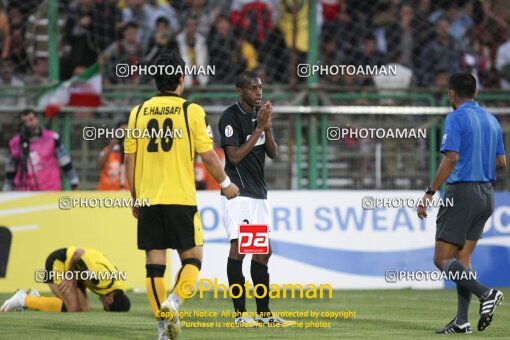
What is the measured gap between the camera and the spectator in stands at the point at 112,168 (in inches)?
666

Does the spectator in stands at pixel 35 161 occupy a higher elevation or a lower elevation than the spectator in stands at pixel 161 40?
lower

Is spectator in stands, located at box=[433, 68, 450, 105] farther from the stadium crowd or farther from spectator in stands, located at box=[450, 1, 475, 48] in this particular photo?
spectator in stands, located at box=[450, 1, 475, 48]

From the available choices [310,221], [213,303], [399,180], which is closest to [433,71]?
[399,180]

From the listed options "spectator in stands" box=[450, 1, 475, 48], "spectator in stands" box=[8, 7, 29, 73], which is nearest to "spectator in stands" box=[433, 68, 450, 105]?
"spectator in stands" box=[450, 1, 475, 48]

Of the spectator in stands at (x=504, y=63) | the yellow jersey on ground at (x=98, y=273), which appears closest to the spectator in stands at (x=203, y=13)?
the spectator in stands at (x=504, y=63)

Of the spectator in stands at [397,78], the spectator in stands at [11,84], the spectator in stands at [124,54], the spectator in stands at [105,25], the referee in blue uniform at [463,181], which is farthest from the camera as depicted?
the spectator in stands at [105,25]

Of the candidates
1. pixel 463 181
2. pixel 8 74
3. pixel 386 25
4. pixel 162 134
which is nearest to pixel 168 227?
pixel 162 134

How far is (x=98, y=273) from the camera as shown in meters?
13.0

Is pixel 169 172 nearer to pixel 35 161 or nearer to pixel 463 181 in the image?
pixel 463 181

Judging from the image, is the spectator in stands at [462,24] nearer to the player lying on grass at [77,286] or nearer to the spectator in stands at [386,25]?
the spectator in stands at [386,25]

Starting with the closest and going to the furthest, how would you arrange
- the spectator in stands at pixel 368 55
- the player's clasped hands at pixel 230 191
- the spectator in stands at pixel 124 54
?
the player's clasped hands at pixel 230 191 < the spectator in stands at pixel 124 54 < the spectator in stands at pixel 368 55

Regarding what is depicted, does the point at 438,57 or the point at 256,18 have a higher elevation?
the point at 256,18

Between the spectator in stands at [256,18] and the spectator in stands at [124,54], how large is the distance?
62.8 inches

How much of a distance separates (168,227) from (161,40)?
30.5 feet
